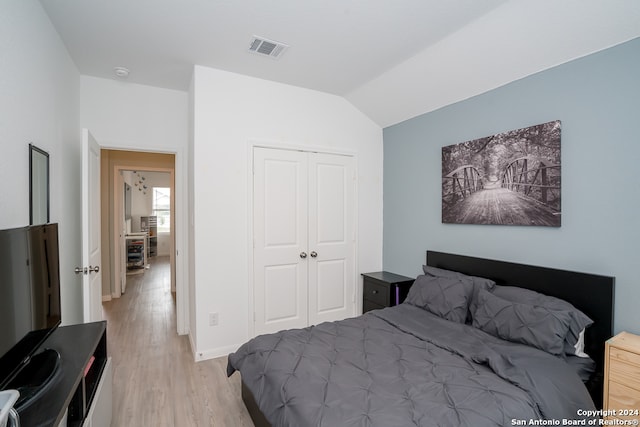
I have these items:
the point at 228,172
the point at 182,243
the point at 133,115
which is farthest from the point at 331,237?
the point at 133,115

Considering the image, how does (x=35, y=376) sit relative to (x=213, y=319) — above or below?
above

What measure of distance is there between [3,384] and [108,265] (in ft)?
14.4

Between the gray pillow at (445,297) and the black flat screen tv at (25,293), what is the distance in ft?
8.56

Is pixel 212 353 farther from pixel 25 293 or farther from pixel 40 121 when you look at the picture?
pixel 40 121

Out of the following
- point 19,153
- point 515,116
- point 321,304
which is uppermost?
point 515,116

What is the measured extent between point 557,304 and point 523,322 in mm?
278

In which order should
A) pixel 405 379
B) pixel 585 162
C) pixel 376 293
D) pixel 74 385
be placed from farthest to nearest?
pixel 376 293
pixel 585 162
pixel 405 379
pixel 74 385

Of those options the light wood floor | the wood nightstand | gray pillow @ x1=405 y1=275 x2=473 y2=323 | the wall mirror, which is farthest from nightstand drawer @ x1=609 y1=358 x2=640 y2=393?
the wall mirror

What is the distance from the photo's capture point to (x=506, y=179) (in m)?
2.72

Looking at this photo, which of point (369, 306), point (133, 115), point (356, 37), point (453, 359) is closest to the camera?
point (453, 359)

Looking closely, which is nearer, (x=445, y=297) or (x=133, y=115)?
(x=445, y=297)

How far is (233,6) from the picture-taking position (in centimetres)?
218

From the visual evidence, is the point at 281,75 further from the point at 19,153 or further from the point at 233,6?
the point at 19,153

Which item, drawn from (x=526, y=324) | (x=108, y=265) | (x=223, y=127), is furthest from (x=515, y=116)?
(x=108, y=265)
